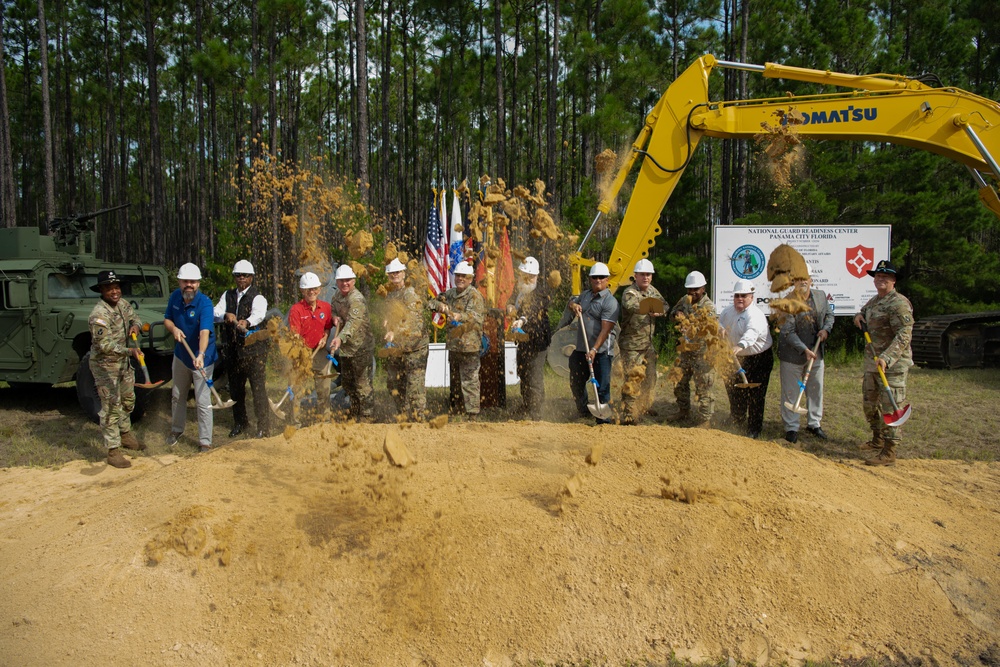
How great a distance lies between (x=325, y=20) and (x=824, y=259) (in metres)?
21.8

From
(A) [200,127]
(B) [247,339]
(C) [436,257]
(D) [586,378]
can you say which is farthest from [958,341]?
(A) [200,127]

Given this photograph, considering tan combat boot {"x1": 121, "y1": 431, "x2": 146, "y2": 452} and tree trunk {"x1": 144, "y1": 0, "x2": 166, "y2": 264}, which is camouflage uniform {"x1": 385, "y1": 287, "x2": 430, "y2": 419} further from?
tree trunk {"x1": 144, "y1": 0, "x2": 166, "y2": 264}

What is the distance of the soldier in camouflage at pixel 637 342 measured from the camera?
7598mm

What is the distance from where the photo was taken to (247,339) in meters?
7.43

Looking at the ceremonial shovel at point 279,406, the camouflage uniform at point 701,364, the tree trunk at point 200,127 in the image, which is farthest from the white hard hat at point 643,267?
the tree trunk at point 200,127

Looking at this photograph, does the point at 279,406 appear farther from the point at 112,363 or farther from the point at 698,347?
the point at 698,347

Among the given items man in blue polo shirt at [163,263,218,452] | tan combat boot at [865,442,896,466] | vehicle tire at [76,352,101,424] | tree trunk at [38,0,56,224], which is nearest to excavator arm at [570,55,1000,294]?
tan combat boot at [865,442,896,466]

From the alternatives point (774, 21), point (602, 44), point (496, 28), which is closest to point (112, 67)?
point (496, 28)

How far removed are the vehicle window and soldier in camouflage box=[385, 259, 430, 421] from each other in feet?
14.4

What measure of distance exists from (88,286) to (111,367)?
3599 millimetres

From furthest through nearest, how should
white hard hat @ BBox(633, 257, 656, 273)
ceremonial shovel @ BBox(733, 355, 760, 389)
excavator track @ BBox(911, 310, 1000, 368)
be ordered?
excavator track @ BBox(911, 310, 1000, 368) < white hard hat @ BBox(633, 257, 656, 273) < ceremonial shovel @ BBox(733, 355, 760, 389)

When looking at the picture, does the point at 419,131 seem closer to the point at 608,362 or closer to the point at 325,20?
the point at 325,20

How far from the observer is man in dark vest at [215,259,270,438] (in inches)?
294

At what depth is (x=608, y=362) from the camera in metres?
7.72
